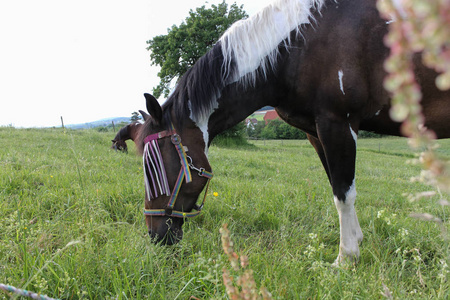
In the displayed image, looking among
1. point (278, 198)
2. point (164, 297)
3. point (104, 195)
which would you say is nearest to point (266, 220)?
point (278, 198)

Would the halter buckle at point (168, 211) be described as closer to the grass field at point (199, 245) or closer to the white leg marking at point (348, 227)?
the grass field at point (199, 245)

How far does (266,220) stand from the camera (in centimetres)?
298

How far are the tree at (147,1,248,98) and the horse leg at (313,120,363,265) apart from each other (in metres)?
20.9

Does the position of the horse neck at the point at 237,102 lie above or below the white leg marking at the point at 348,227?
above

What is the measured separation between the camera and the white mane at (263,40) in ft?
8.00

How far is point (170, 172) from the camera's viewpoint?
2.35m

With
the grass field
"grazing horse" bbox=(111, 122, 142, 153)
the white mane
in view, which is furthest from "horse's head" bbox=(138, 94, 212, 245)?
"grazing horse" bbox=(111, 122, 142, 153)

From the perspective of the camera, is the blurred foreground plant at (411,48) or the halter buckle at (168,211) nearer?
the blurred foreground plant at (411,48)

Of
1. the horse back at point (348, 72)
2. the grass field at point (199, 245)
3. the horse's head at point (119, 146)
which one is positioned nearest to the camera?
the grass field at point (199, 245)

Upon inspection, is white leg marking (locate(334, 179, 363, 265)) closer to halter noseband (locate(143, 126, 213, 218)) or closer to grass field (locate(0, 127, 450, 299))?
grass field (locate(0, 127, 450, 299))

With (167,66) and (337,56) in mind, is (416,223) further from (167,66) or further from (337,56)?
(167,66)

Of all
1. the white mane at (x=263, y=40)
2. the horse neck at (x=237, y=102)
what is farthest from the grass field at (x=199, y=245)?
the white mane at (x=263, y=40)

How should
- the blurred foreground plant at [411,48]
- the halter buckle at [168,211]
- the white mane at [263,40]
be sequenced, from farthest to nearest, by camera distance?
the white mane at [263,40]
the halter buckle at [168,211]
the blurred foreground plant at [411,48]

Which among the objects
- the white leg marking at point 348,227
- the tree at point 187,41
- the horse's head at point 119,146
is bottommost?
the white leg marking at point 348,227
